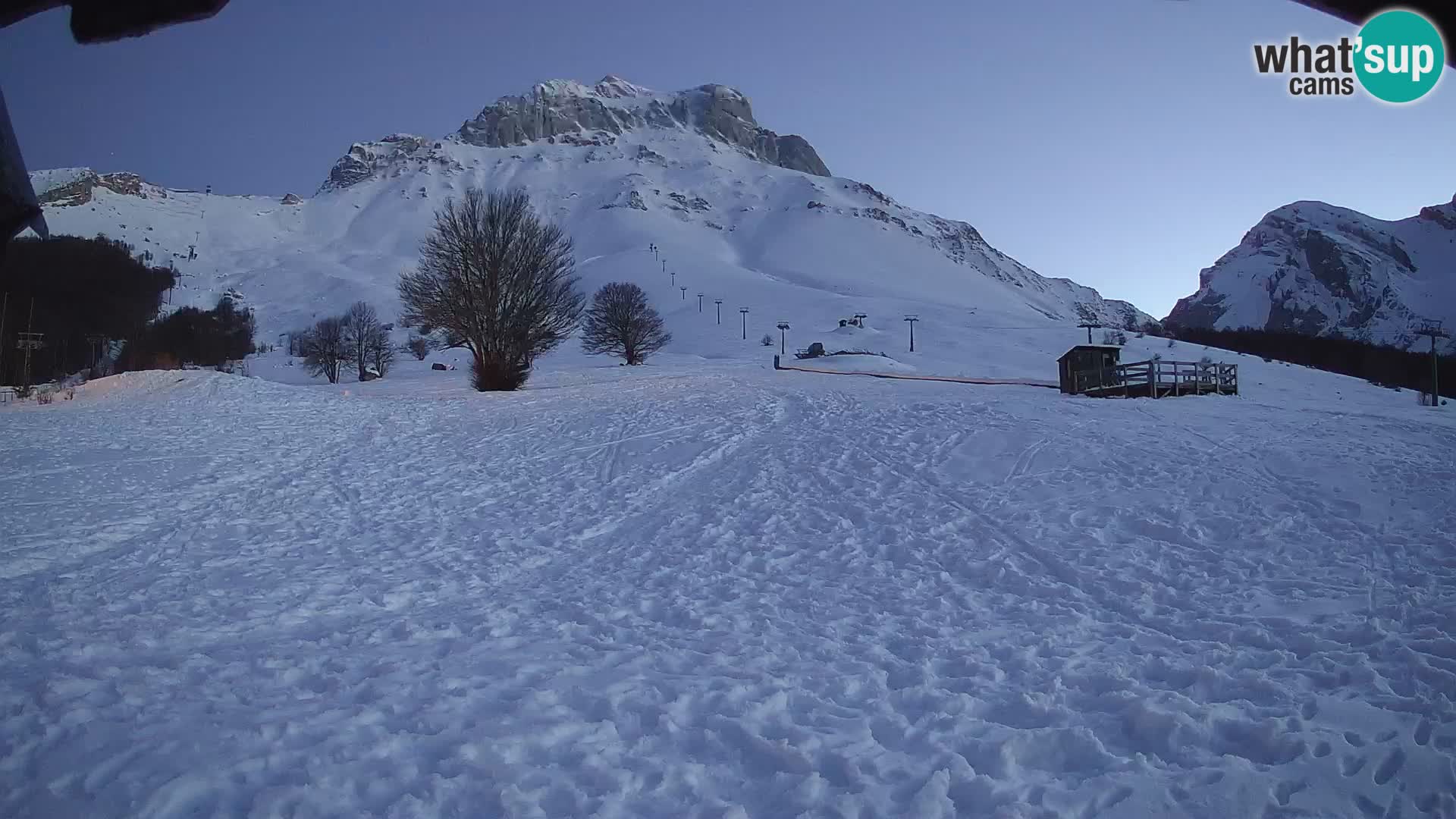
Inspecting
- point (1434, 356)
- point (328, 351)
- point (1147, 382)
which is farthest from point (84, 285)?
point (328, 351)

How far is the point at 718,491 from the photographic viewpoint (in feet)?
38.9

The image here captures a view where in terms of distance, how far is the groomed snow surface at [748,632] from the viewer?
395 centimetres

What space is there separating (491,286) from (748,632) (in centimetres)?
2561

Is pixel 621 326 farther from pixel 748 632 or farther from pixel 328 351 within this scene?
pixel 748 632

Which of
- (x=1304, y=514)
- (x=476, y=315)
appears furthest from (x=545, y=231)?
(x=1304, y=514)

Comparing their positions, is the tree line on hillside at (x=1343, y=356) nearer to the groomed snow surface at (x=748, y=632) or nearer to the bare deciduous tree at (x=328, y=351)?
the groomed snow surface at (x=748, y=632)

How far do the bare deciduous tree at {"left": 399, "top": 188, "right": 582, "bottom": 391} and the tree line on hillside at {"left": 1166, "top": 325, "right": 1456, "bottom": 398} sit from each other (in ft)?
203

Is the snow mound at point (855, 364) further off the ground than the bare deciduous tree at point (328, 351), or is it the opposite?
the bare deciduous tree at point (328, 351)

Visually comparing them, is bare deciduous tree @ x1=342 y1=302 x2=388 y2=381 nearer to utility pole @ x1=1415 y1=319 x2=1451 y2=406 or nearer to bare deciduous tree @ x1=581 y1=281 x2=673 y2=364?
bare deciduous tree @ x1=581 y1=281 x2=673 y2=364

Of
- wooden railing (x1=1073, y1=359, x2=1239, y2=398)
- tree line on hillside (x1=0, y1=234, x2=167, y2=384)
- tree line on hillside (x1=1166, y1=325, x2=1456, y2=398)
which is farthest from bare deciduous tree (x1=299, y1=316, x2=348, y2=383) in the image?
tree line on hillside (x1=1166, y1=325, x2=1456, y2=398)

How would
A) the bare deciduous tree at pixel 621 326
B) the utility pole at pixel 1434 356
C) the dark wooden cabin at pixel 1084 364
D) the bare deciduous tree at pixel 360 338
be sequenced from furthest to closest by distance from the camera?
the bare deciduous tree at pixel 360 338
the bare deciduous tree at pixel 621 326
the utility pole at pixel 1434 356
the dark wooden cabin at pixel 1084 364

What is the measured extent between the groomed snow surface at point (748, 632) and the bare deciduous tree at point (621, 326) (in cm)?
4345

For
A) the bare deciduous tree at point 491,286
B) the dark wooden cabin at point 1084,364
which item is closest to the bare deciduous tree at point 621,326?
the bare deciduous tree at point 491,286

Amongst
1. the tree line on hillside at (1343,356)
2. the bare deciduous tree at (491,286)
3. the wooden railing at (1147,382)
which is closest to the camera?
the wooden railing at (1147,382)
